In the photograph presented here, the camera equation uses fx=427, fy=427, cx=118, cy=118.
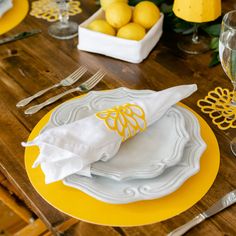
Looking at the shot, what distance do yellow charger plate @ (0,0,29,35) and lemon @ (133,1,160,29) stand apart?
35cm

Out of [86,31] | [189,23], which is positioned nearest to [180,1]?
[189,23]

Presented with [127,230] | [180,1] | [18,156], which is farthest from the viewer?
[180,1]

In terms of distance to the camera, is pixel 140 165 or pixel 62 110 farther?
pixel 62 110

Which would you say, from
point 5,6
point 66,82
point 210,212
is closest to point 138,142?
point 210,212

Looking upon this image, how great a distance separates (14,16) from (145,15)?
0.39 meters

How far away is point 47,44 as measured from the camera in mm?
1092

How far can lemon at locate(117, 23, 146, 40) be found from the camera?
1004mm

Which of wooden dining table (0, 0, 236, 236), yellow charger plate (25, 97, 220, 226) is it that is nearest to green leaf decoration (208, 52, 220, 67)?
wooden dining table (0, 0, 236, 236)

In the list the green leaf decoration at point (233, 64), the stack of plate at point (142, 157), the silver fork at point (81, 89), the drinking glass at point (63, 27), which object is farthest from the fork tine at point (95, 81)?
the green leaf decoration at point (233, 64)

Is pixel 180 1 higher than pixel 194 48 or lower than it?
higher

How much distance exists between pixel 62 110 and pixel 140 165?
0.20 m

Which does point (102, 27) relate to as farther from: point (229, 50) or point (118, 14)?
point (229, 50)

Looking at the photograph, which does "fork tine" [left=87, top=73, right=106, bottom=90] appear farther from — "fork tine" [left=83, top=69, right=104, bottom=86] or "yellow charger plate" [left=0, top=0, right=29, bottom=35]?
"yellow charger plate" [left=0, top=0, right=29, bottom=35]

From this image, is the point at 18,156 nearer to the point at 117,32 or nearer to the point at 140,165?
the point at 140,165
